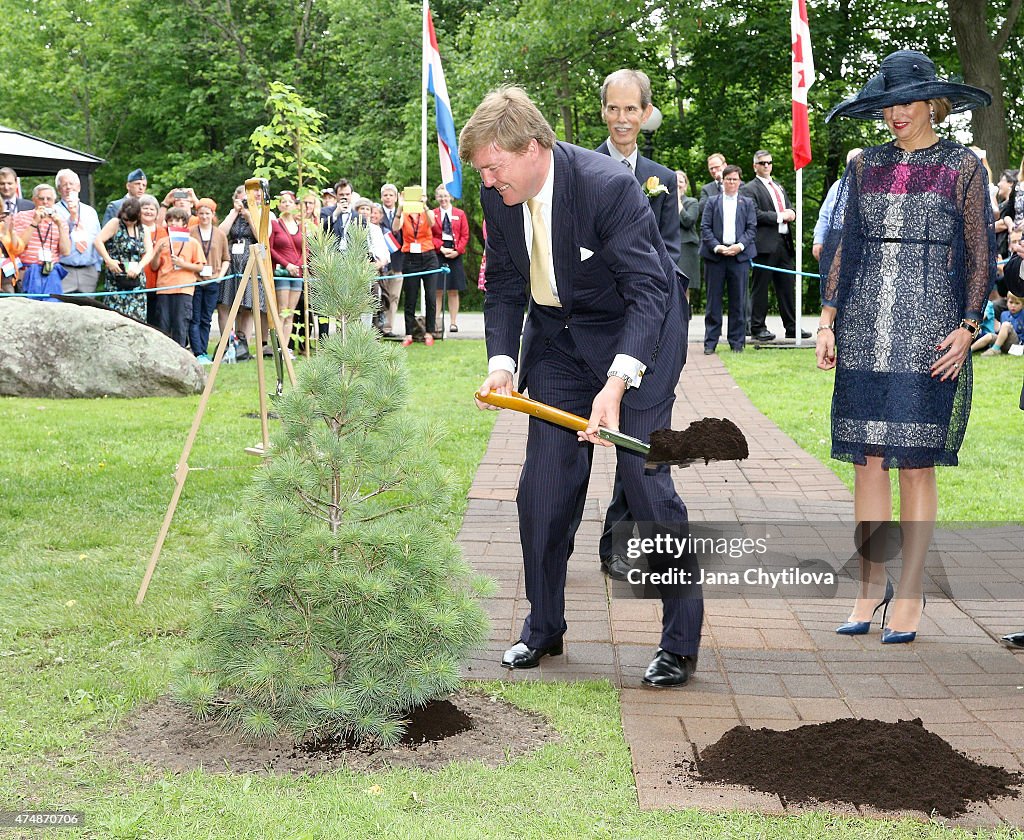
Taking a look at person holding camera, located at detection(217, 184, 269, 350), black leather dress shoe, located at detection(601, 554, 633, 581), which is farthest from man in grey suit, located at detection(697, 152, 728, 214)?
black leather dress shoe, located at detection(601, 554, 633, 581)

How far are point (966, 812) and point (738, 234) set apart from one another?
12.8 metres

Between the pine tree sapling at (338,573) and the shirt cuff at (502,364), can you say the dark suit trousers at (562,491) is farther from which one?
the pine tree sapling at (338,573)

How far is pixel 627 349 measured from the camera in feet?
14.2

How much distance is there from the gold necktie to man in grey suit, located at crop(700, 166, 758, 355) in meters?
11.3

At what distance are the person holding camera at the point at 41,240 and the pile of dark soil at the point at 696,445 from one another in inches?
438

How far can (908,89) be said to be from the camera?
4.90 metres

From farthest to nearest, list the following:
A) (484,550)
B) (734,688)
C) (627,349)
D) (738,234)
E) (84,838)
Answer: (738,234) → (484,550) → (734,688) → (627,349) → (84,838)

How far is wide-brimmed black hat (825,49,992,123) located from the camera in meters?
4.89

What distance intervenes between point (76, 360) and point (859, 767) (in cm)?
1074

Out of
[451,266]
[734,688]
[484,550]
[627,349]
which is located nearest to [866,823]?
[734,688]

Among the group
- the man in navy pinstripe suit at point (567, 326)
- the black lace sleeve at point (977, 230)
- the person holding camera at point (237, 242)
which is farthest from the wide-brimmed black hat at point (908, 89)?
the person holding camera at point (237, 242)

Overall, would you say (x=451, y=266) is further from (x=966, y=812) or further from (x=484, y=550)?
(x=966, y=812)

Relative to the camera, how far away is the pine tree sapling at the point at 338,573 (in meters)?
3.91

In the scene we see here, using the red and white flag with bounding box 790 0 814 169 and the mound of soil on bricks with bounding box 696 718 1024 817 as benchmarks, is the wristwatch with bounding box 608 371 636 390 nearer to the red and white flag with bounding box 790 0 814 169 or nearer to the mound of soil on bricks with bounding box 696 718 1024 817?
the mound of soil on bricks with bounding box 696 718 1024 817
